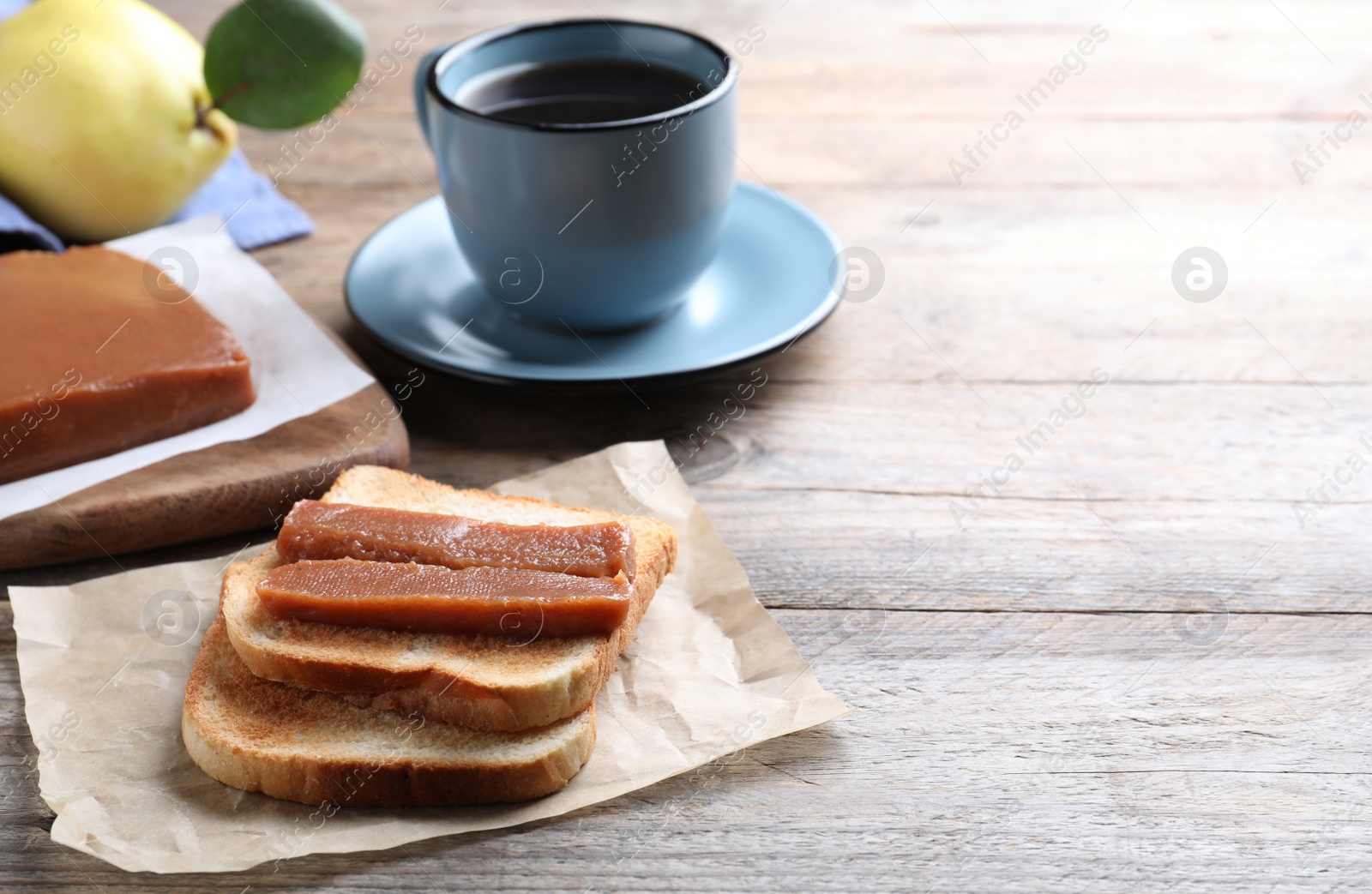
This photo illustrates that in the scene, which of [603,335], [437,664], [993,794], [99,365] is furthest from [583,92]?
[993,794]

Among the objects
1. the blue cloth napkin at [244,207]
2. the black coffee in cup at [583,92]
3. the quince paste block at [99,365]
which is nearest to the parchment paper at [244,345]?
the quince paste block at [99,365]

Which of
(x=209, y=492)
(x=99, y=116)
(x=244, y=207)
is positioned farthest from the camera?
(x=244, y=207)

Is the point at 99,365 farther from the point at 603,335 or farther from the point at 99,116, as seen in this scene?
the point at 603,335

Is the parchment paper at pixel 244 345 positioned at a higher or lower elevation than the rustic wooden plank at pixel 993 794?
lower

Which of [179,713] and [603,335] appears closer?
[179,713]

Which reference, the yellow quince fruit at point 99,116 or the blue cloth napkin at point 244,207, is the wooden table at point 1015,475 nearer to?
the blue cloth napkin at point 244,207

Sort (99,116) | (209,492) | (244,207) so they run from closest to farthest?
(209,492) < (99,116) < (244,207)

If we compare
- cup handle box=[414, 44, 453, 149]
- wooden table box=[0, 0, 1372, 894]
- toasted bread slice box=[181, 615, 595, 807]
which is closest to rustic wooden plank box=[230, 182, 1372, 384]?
wooden table box=[0, 0, 1372, 894]
